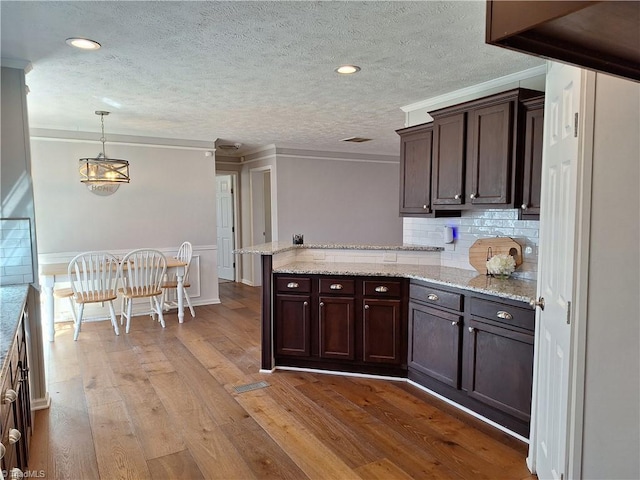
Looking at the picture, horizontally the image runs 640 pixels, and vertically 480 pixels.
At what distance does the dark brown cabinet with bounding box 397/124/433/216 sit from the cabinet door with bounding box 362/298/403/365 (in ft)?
2.86

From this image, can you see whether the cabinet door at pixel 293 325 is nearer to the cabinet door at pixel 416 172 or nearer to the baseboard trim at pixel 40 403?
the cabinet door at pixel 416 172

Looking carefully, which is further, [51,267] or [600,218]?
[51,267]

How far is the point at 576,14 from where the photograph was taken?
2.56ft

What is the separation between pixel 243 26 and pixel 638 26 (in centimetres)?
187

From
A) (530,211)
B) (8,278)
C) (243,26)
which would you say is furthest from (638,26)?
(8,278)

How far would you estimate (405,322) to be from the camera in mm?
3338

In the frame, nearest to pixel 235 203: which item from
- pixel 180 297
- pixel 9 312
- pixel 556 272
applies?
pixel 180 297

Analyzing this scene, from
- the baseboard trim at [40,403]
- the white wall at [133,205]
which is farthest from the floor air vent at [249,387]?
the white wall at [133,205]

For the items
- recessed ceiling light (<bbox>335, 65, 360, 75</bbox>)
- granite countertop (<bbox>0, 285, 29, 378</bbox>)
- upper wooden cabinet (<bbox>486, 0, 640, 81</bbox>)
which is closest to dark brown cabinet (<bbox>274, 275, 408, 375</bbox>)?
recessed ceiling light (<bbox>335, 65, 360, 75</bbox>)

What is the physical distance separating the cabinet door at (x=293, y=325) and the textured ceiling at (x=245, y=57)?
5.66ft

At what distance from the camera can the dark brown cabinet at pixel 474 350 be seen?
8.18 feet

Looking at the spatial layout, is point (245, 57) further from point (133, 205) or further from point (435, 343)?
point (133, 205)

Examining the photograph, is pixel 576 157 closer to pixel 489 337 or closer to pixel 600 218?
pixel 600 218

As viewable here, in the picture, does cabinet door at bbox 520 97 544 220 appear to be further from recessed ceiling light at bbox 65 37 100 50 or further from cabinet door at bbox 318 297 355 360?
recessed ceiling light at bbox 65 37 100 50
